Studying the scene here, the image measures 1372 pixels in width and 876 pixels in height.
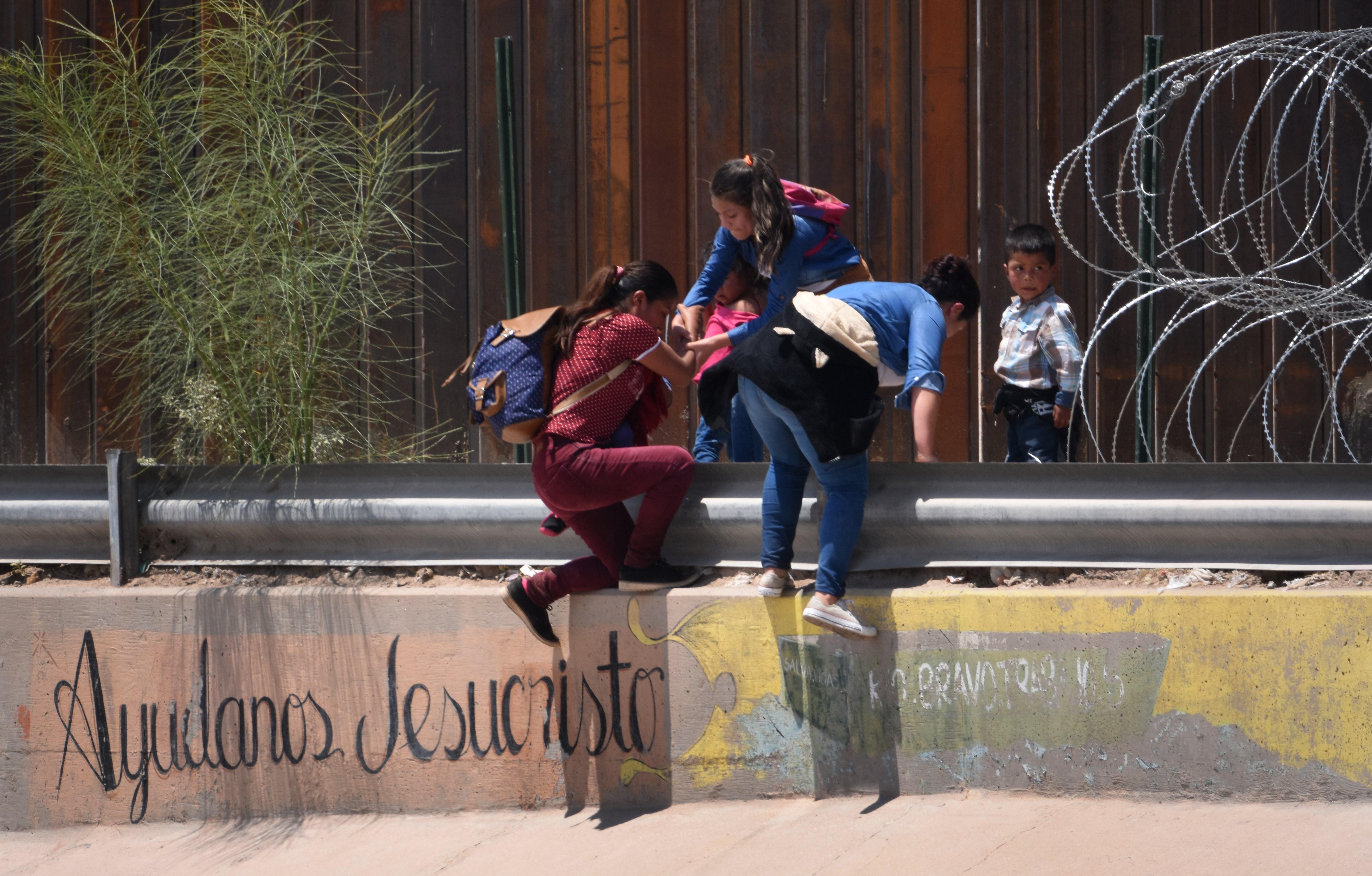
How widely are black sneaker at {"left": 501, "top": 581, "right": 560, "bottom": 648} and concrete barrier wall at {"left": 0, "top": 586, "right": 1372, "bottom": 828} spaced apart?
0.30 feet

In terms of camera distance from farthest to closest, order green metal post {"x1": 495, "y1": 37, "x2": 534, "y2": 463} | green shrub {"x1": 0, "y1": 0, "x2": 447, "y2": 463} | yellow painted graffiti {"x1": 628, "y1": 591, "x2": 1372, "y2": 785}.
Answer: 1. green metal post {"x1": 495, "y1": 37, "x2": 534, "y2": 463}
2. green shrub {"x1": 0, "y1": 0, "x2": 447, "y2": 463}
3. yellow painted graffiti {"x1": 628, "y1": 591, "x2": 1372, "y2": 785}

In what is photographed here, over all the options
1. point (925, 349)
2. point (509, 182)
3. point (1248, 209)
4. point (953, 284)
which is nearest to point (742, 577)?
point (925, 349)

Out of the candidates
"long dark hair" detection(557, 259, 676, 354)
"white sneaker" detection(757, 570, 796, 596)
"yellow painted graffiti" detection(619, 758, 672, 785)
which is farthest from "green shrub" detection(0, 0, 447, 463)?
"white sneaker" detection(757, 570, 796, 596)

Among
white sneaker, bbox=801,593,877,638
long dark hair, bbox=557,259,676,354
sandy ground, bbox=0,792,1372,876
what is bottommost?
sandy ground, bbox=0,792,1372,876

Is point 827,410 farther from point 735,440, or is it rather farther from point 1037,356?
point 1037,356

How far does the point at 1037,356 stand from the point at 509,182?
2.29 meters

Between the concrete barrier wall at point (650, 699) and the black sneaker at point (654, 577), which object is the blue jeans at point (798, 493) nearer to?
the concrete barrier wall at point (650, 699)

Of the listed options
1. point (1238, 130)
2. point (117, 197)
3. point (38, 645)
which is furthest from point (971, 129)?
point (38, 645)

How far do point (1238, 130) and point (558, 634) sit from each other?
4.19 meters

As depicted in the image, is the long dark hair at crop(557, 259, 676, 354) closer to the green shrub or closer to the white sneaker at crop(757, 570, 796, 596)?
the green shrub

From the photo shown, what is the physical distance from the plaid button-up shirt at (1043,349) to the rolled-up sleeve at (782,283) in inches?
38.7

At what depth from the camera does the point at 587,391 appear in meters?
3.87

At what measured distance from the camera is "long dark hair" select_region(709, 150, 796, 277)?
4.05 metres

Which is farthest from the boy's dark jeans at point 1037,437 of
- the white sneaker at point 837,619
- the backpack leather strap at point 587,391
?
the backpack leather strap at point 587,391
